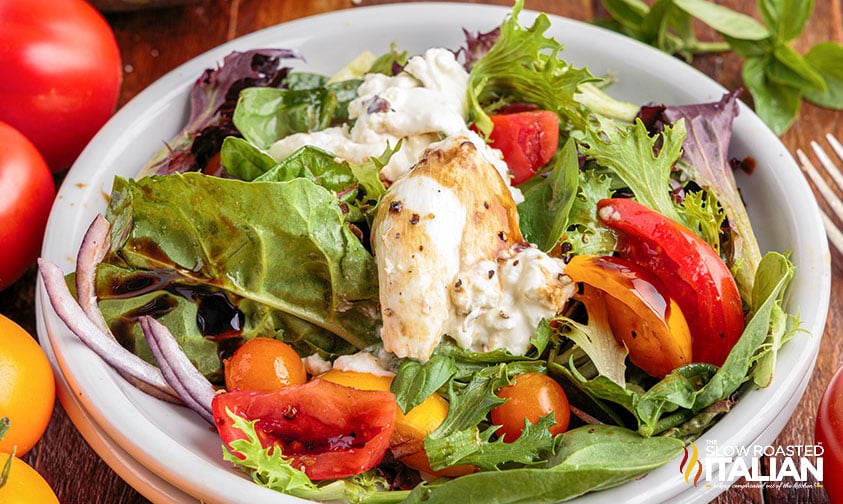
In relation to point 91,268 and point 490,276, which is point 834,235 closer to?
point 490,276

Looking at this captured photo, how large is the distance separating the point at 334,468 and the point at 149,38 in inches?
111

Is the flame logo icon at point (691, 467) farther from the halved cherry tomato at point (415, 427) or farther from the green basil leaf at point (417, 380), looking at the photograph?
the green basil leaf at point (417, 380)

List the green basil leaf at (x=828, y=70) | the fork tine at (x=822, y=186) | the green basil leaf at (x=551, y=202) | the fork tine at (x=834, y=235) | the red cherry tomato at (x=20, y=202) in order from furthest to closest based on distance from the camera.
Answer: the green basil leaf at (x=828, y=70) < the fork tine at (x=822, y=186) < the fork tine at (x=834, y=235) < the red cherry tomato at (x=20, y=202) < the green basil leaf at (x=551, y=202)

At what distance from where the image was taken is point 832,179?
12.4 feet

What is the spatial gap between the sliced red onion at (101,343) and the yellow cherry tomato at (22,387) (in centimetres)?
19

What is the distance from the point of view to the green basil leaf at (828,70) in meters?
4.08

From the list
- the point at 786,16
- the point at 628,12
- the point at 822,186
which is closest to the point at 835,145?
the point at 822,186

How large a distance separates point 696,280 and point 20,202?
2327mm

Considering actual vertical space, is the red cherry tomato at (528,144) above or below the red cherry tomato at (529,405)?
above

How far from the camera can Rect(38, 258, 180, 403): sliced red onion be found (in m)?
2.69

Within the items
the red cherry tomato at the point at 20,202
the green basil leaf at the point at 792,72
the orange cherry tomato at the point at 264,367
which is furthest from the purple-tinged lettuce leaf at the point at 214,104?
the green basil leaf at the point at 792,72

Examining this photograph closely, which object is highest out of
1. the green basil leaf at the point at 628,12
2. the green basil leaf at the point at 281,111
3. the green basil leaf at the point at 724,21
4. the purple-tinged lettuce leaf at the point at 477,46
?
the green basil leaf at the point at 724,21

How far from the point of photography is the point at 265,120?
344 centimetres

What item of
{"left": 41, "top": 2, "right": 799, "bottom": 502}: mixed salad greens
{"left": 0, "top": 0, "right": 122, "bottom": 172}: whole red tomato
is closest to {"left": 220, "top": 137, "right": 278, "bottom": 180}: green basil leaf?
{"left": 41, "top": 2, "right": 799, "bottom": 502}: mixed salad greens
